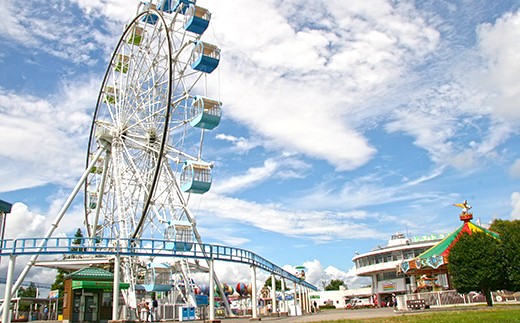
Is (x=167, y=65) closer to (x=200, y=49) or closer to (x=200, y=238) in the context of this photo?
(x=200, y=49)

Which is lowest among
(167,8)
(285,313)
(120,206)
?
(285,313)

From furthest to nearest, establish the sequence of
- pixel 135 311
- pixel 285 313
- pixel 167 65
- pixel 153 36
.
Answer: pixel 285 313, pixel 153 36, pixel 167 65, pixel 135 311

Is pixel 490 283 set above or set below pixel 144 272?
below

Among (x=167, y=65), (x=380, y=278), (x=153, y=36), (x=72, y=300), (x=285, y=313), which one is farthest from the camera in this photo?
(x=380, y=278)

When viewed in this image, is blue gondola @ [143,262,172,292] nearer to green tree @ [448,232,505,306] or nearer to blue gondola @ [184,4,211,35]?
blue gondola @ [184,4,211,35]

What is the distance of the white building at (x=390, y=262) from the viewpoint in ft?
220

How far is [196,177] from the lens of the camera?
30812 millimetres

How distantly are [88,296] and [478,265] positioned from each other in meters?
23.1

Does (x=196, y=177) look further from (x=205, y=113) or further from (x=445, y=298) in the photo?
(x=445, y=298)

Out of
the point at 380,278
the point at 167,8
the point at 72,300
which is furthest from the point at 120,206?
the point at 380,278

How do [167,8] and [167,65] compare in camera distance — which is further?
[167,8]

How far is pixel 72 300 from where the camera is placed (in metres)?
25.5

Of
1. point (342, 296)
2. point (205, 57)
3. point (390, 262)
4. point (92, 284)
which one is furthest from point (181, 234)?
point (342, 296)

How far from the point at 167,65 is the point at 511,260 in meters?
24.7
